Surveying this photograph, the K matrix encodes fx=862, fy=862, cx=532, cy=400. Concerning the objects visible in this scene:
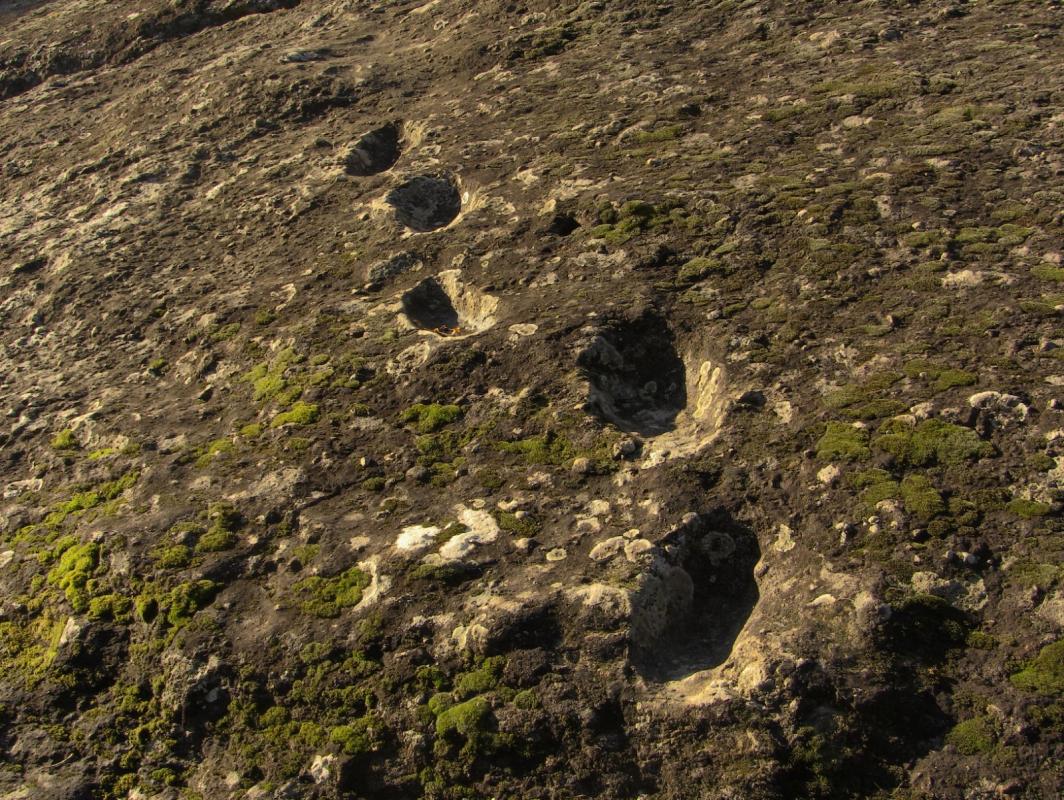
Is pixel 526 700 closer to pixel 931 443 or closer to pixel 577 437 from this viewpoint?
pixel 577 437

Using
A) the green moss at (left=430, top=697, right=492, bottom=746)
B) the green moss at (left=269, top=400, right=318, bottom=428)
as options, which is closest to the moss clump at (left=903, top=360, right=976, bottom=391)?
the green moss at (left=430, top=697, right=492, bottom=746)

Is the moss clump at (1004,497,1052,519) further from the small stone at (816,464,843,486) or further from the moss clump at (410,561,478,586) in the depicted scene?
the moss clump at (410,561,478,586)

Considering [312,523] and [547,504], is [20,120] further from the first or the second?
[547,504]

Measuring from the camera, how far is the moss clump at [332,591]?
255 inches

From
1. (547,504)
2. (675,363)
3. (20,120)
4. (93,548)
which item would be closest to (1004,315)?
(675,363)

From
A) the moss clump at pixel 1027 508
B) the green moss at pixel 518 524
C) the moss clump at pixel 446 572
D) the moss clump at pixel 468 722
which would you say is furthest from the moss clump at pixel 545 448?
the moss clump at pixel 1027 508

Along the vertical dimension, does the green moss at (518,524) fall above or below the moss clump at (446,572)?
below

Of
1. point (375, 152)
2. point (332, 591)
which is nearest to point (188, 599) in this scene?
point (332, 591)

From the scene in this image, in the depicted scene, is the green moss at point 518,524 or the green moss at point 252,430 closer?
the green moss at point 518,524

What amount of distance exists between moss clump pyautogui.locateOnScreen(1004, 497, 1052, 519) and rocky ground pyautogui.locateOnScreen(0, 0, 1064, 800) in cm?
4

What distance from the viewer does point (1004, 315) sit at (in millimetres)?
7203

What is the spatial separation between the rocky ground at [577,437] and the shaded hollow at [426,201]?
0.06 meters

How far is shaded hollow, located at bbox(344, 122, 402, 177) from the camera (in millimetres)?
12625

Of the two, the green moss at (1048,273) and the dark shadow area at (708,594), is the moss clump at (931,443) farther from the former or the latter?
the green moss at (1048,273)
